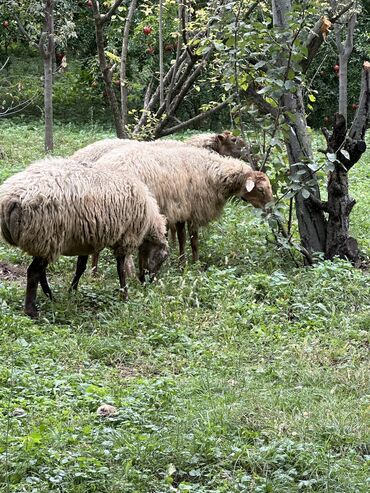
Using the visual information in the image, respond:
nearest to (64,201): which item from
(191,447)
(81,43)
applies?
(191,447)

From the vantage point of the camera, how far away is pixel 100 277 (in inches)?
356

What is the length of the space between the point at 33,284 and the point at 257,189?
3607 millimetres

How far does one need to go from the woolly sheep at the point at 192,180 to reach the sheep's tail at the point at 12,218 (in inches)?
87.8

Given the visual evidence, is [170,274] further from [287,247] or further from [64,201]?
[64,201]

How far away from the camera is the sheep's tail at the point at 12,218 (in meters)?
7.16

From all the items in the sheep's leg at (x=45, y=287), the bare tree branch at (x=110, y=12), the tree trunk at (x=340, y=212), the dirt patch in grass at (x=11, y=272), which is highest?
the bare tree branch at (x=110, y=12)

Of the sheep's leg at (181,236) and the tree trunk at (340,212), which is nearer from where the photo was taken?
the tree trunk at (340,212)

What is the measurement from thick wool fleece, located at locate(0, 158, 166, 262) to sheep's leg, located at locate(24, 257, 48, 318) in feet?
0.33

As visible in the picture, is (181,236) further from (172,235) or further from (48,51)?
(48,51)

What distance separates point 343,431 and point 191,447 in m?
0.92

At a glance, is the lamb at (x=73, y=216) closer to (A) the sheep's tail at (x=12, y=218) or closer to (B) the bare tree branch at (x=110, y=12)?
(A) the sheep's tail at (x=12, y=218)

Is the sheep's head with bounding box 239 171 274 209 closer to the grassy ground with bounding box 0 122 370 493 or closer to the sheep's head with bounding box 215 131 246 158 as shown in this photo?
the grassy ground with bounding box 0 122 370 493

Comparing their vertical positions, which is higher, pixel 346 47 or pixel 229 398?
pixel 346 47

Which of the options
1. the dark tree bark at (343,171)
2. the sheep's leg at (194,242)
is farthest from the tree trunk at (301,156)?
the sheep's leg at (194,242)
